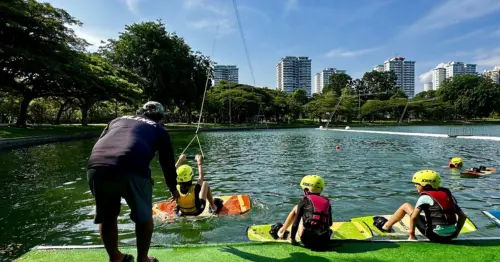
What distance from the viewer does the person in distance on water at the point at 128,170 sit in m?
4.43

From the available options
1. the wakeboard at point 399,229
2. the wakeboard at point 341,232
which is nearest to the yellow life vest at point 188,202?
the wakeboard at point 341,232

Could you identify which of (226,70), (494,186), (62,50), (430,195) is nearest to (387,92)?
(226,70)

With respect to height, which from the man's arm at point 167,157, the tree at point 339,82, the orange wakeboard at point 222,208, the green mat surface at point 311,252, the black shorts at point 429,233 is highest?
the tree at point 339,82

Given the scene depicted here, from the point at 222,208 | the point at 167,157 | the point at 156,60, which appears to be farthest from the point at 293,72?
the point at 167,157

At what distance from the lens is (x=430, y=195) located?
6648 mm

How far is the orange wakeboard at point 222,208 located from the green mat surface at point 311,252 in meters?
3.32

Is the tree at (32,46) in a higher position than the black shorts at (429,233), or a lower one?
higher

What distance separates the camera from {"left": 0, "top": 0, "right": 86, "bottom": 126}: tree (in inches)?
1475

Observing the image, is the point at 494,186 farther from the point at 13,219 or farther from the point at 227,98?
the point at 227,98

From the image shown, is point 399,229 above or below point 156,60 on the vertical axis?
below

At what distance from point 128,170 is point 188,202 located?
193 inches

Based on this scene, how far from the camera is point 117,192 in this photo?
4.50 meters

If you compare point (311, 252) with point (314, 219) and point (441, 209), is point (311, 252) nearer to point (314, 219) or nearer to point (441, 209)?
point (314, 219)

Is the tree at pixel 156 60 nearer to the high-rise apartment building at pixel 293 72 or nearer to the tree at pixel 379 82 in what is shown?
the tree at pixel 379 82
